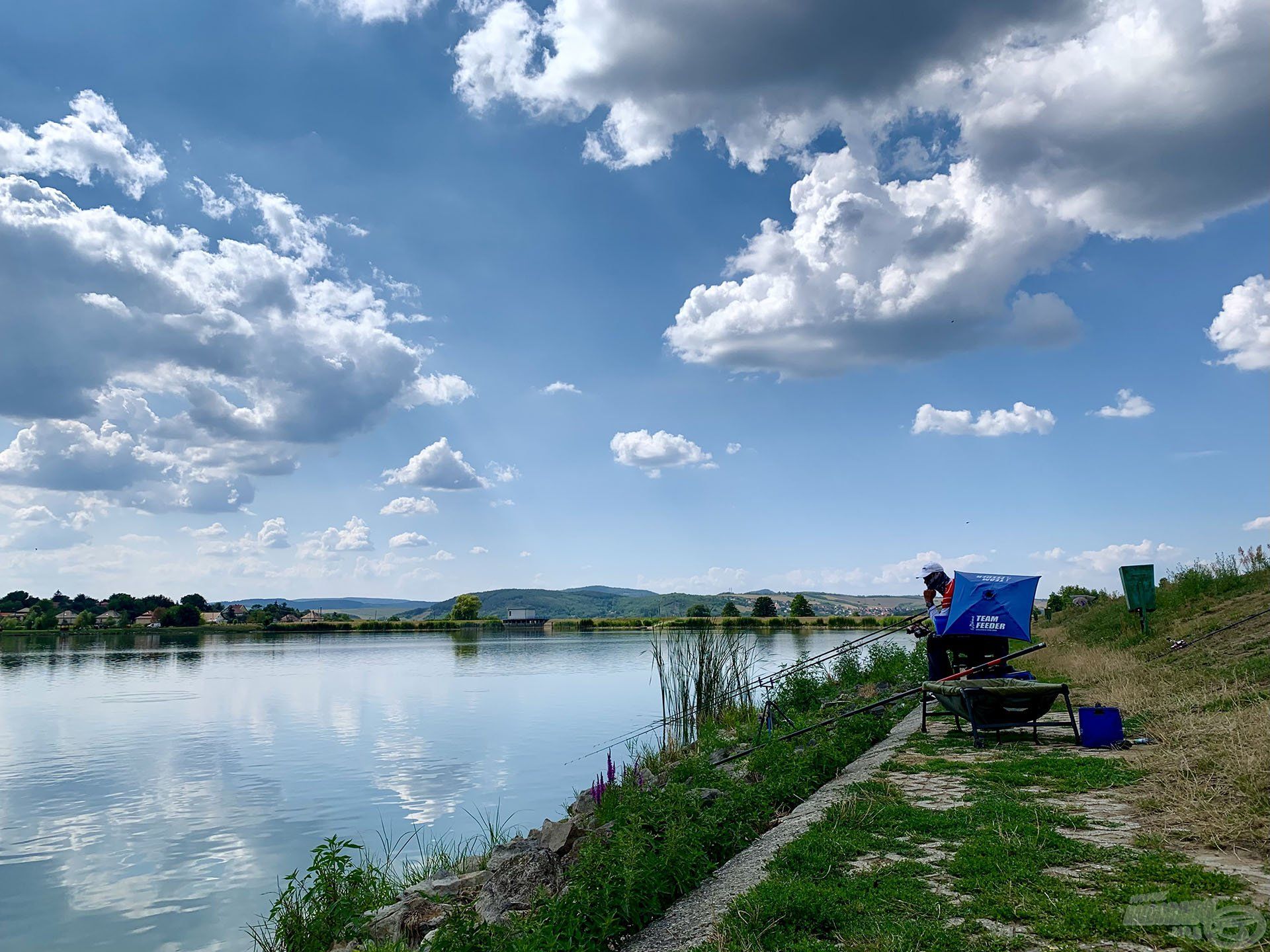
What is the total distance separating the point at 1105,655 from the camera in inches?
708

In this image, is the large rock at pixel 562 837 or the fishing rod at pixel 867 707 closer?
the large rock at pixel 562 837

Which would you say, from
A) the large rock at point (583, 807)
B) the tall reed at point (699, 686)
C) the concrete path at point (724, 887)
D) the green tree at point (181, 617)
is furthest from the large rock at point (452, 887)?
the green tree at point (181, 617)

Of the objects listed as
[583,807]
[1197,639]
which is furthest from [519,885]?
[1197,639]

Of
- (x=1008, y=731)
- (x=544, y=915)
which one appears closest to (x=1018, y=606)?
(x=1008, y=731)

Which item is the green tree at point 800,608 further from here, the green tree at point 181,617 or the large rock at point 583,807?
the large rock at point 583,807

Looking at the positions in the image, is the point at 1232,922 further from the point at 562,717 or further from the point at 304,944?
the point at 562,717

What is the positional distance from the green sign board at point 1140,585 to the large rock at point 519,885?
58.4ft

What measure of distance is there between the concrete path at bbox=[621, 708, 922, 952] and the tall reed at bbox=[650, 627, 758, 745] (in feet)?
33.6

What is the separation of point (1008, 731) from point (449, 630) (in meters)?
122

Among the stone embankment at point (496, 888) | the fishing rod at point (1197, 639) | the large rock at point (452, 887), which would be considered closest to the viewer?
the stone embankment at point (496, 888)

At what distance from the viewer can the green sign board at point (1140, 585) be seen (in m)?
19.3

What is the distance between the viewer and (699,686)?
19.2 metres

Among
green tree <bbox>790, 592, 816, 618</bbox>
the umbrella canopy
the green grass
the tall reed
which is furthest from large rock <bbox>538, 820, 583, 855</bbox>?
green tree <bbox>790, 592, 816, 618</bbox>

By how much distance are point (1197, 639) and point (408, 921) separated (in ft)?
51.1
